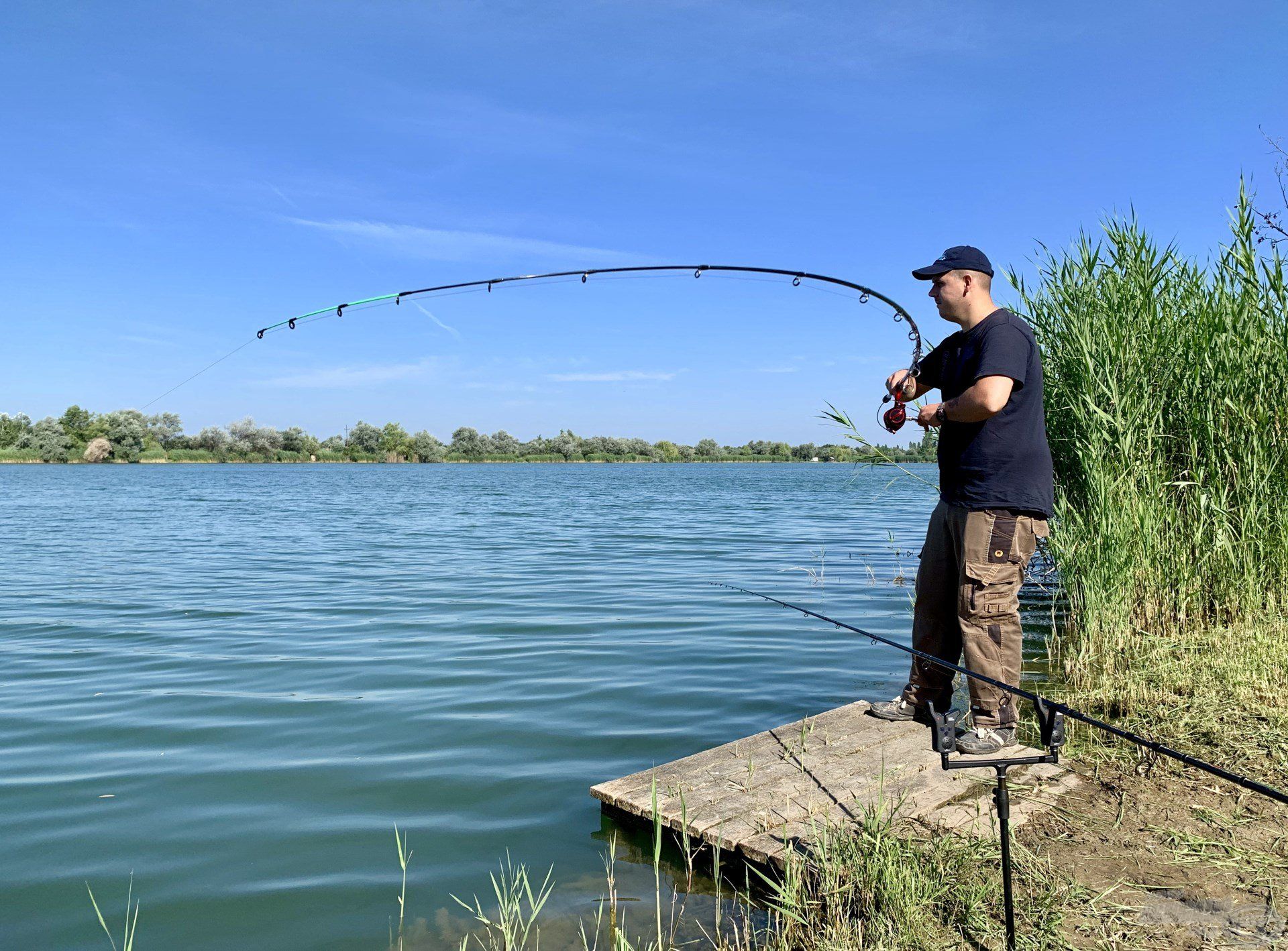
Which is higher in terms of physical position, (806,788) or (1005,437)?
(1005,437)

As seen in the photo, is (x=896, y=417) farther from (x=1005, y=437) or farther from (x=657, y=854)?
(x=657, y=854)

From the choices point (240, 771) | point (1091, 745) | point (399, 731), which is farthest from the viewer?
point (399, 731)

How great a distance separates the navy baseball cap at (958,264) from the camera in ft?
13.6

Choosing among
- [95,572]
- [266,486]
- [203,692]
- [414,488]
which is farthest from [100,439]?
[203,692]

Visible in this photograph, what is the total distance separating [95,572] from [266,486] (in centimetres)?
3403

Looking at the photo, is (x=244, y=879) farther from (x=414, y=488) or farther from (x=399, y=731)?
(x=414, y=488)

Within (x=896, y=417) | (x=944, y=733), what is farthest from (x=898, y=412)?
(x=944, y=733)

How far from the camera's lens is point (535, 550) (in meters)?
16.1

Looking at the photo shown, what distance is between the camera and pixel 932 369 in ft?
14.7

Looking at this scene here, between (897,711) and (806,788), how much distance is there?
1131 mm

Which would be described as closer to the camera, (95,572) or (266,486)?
(95,572)

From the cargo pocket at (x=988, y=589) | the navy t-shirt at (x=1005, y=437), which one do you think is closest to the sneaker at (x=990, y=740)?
the cargo pocket at (x=988, y=589)

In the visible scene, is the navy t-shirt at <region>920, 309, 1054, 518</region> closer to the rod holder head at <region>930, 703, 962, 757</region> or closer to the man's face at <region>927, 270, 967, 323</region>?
the man's face at <region>927, 270, 967, 323</region>

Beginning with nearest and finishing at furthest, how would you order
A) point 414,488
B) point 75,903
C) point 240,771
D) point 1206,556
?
point 75,903 → point 240,771 → point 1206,556 → point 414,488
